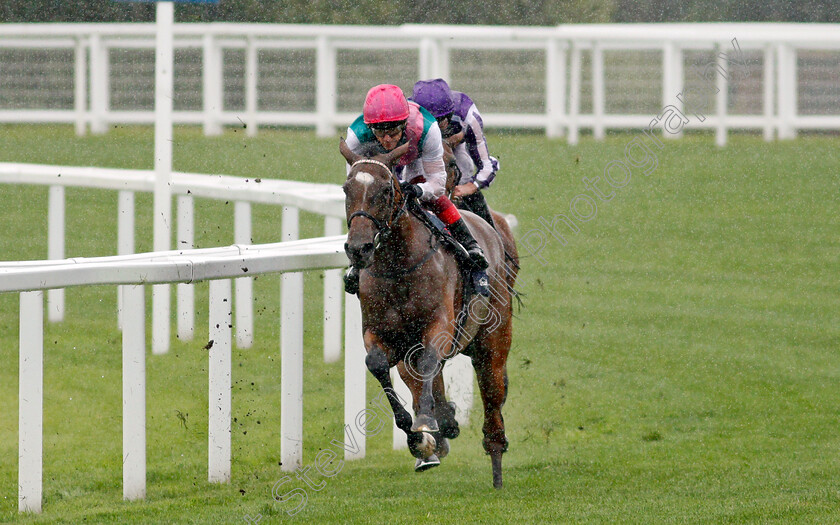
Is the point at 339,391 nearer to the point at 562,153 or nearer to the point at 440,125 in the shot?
the point at 440,125

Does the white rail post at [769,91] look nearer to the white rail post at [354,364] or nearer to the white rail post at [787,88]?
the white rail post at [787,88]

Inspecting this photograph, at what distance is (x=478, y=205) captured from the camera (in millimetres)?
6113

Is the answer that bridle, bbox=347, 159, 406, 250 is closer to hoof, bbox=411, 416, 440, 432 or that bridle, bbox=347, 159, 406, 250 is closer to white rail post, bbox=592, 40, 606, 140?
hoof, bbox=411, 416, 440, 432

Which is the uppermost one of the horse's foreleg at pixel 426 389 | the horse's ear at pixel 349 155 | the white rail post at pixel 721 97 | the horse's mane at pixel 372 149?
the white rail post at pixel 721 97

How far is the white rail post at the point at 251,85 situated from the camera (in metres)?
17.8

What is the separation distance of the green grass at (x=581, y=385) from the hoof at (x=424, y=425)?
0.32 meters

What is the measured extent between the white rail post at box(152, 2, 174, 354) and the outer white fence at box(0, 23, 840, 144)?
9518mm

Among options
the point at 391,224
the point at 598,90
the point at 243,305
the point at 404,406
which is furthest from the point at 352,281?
the point at 598,90

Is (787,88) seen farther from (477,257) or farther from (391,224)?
(391,224)

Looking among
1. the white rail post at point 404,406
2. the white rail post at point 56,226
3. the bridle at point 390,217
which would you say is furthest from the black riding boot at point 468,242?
the white rail post at point 56,226

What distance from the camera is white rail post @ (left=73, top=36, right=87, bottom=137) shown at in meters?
17.9

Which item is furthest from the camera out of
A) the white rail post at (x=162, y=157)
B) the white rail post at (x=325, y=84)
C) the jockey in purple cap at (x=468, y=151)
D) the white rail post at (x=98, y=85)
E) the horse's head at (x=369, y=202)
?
the white rail post at (x=98, y=85)

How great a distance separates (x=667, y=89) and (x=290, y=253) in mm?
12710

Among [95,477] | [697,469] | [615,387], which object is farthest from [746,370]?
[95,477]
